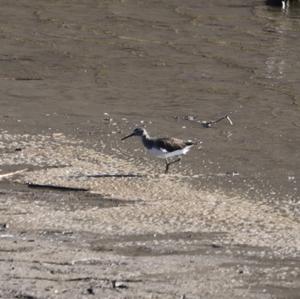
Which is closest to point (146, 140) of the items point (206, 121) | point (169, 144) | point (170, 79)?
point (169, 144)

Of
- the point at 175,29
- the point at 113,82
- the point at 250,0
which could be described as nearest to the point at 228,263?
the point at 113,82

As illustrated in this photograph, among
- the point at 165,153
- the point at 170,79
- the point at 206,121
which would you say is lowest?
the point at 170,79

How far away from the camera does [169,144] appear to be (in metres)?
11.5

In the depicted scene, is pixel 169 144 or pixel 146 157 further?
pixel 146 157

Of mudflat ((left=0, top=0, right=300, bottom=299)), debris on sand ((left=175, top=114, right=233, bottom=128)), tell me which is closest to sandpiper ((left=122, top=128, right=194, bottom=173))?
mudflat ((left=0, top=0, right=300, bottom=299))

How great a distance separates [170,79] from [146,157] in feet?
12.8

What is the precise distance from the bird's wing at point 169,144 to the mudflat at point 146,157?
0.76 feet

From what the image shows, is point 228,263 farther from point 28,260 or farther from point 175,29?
point 175,29

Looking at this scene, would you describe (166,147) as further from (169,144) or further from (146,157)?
(146,157)

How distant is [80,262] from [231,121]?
204 inches

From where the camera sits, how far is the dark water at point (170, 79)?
12266mm

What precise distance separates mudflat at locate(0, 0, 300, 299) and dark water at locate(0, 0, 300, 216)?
0.03 meters

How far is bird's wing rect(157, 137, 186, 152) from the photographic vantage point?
1149 centimetres

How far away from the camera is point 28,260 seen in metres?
8.80
